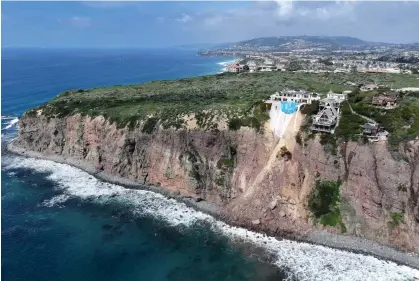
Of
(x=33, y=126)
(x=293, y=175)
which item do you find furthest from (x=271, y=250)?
(x=33, y=126)

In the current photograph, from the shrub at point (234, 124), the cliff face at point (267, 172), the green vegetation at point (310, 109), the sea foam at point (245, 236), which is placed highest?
the green vegetation at point (310, 109)

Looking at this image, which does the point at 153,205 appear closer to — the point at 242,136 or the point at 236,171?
the point at 236,171

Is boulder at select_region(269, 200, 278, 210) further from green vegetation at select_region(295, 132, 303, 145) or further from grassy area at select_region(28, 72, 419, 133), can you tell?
grassy area at select_region(28, 72, 419, 133)

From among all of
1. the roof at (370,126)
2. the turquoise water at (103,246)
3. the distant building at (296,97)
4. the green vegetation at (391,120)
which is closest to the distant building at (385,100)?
the green vegetation at (391,120)

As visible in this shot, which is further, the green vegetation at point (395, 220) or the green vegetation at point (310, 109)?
the green vegetation at point (310, 109)

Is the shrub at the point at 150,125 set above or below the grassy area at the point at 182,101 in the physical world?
below

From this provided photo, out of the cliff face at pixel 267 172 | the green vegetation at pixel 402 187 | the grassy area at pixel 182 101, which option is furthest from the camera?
the grassy area at pixel 182 101

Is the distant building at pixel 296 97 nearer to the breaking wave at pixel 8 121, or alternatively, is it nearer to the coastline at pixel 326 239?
the coastline at pixel 326 239

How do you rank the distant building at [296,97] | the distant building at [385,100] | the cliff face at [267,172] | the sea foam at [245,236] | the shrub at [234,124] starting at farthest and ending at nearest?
the distant building at [296,97], the shrub at [234,124], the distant building at [385,100], the cliff face at [267,172], the sea foam at [245,236]
